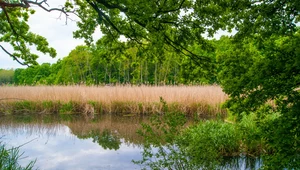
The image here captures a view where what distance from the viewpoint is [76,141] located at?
330 inches

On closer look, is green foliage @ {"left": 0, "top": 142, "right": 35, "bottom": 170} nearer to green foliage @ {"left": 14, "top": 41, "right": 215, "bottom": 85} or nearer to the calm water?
the calm water

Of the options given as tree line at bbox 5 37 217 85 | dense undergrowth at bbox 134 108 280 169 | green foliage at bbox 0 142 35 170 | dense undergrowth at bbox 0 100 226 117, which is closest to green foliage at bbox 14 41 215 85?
tree line at bbox 5 37 217 85

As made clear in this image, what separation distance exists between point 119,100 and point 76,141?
4785 mm

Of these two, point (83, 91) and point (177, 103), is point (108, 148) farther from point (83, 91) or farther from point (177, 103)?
point (83, 91)

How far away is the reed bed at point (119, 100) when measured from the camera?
11977mm

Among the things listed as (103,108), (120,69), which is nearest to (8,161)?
(103,108)

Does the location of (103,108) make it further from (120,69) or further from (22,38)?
(120,69)

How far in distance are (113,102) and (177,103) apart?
263 centimetres

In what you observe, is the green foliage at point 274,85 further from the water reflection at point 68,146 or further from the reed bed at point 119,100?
the reed bed at point 119,100

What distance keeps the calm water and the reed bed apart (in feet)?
2.84

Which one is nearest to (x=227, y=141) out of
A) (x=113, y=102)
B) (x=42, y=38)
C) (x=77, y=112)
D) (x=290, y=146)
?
(x=290, y=146)

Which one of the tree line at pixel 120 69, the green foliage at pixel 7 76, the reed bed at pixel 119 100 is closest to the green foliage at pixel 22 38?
the tree line at pixel 120 69

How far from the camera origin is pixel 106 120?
448 inches

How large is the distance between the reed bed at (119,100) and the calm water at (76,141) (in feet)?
2.84
